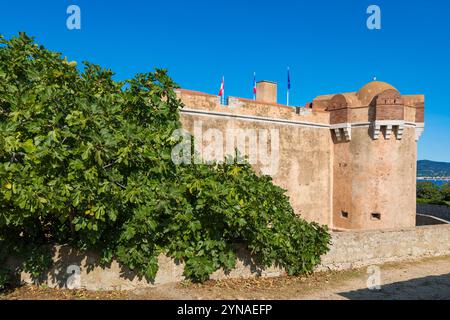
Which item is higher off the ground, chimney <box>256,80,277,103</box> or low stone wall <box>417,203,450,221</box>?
chimney <box>256,80,277,103</box>

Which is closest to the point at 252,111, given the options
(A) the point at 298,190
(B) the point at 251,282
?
(A) the point at 298,190

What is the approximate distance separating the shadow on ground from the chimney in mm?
11896

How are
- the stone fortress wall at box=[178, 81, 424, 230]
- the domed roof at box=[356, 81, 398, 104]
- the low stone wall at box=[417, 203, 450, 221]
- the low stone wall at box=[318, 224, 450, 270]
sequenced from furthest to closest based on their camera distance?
the low stone wall at box=[417, 203, 450, 221], the domed roof at box=[356, 81, 398, 104], the stone fortress wall at box=[178, 81, 424, 230], the low stone wall at box=[318, 224, 450, 270]

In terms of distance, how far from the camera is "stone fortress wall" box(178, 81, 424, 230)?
2030 centimetres

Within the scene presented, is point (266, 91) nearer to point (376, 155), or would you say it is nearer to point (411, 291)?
point (376, 155)

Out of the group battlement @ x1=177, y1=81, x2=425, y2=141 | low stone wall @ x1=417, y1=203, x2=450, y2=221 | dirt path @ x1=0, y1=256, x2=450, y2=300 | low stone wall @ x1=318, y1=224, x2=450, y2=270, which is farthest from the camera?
low stone wall @ x1=417, y1=203, x2=450, y2=221

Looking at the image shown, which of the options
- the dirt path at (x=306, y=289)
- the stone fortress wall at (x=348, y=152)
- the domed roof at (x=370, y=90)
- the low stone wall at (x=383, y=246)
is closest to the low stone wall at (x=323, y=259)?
the low stone wall at (x=383, y=246)

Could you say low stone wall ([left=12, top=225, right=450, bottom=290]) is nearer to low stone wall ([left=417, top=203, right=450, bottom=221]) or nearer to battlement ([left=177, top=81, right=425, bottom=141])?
battlement ([left=177, top=81, right=425, bottom=141])

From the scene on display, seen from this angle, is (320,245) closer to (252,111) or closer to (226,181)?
(226,181)

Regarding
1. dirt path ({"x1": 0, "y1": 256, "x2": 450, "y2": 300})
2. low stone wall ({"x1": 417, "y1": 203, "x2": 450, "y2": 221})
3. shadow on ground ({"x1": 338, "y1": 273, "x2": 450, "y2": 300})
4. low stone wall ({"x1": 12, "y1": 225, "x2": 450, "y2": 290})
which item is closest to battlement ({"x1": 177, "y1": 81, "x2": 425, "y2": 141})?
Result: low stone wall ({"x1": 12, "y1": 225, "x2": 450, "y2": 290})

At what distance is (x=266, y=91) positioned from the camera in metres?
21.3

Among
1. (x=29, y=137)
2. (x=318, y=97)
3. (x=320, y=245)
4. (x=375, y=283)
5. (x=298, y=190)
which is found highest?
(x=318, y=97)
